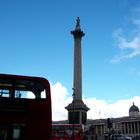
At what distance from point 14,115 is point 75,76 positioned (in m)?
46.4

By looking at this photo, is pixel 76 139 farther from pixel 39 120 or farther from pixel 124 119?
pixel 124 119

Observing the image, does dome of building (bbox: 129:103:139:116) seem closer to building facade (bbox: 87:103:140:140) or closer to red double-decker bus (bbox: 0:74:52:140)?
building facade (bbox: 87:103:140:140)

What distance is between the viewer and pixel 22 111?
1153 cm

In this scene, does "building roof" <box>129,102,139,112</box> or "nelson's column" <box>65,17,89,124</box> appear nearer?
"nelson's column" <box>65,17,89,124</box>

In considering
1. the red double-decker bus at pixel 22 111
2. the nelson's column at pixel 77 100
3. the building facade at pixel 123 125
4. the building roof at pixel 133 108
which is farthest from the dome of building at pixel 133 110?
the red double-decker bus at pixel 22 111

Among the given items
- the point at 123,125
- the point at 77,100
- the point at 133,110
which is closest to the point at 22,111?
the point at 77,100

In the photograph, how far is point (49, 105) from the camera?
11.9 meters

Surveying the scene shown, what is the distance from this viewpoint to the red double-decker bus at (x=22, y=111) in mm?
11344

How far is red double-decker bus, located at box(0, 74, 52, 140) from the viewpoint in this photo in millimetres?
11344

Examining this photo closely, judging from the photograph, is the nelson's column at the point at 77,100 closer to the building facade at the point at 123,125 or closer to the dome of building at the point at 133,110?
the building facade at the point at 123,125

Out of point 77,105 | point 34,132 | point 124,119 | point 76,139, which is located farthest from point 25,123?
point 124,119

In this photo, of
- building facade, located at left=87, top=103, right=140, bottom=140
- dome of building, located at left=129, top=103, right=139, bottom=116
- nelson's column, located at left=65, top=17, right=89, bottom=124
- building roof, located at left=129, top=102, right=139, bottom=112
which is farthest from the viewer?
building roof, located at left=129, top=102, right=139, bottom=112

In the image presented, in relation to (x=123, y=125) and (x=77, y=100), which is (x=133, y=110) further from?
(x=77, y=100)

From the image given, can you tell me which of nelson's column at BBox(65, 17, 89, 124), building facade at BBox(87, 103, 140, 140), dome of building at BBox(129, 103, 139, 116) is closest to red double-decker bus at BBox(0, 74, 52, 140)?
nelson's column at BBox(65, 17, 89, 124)
